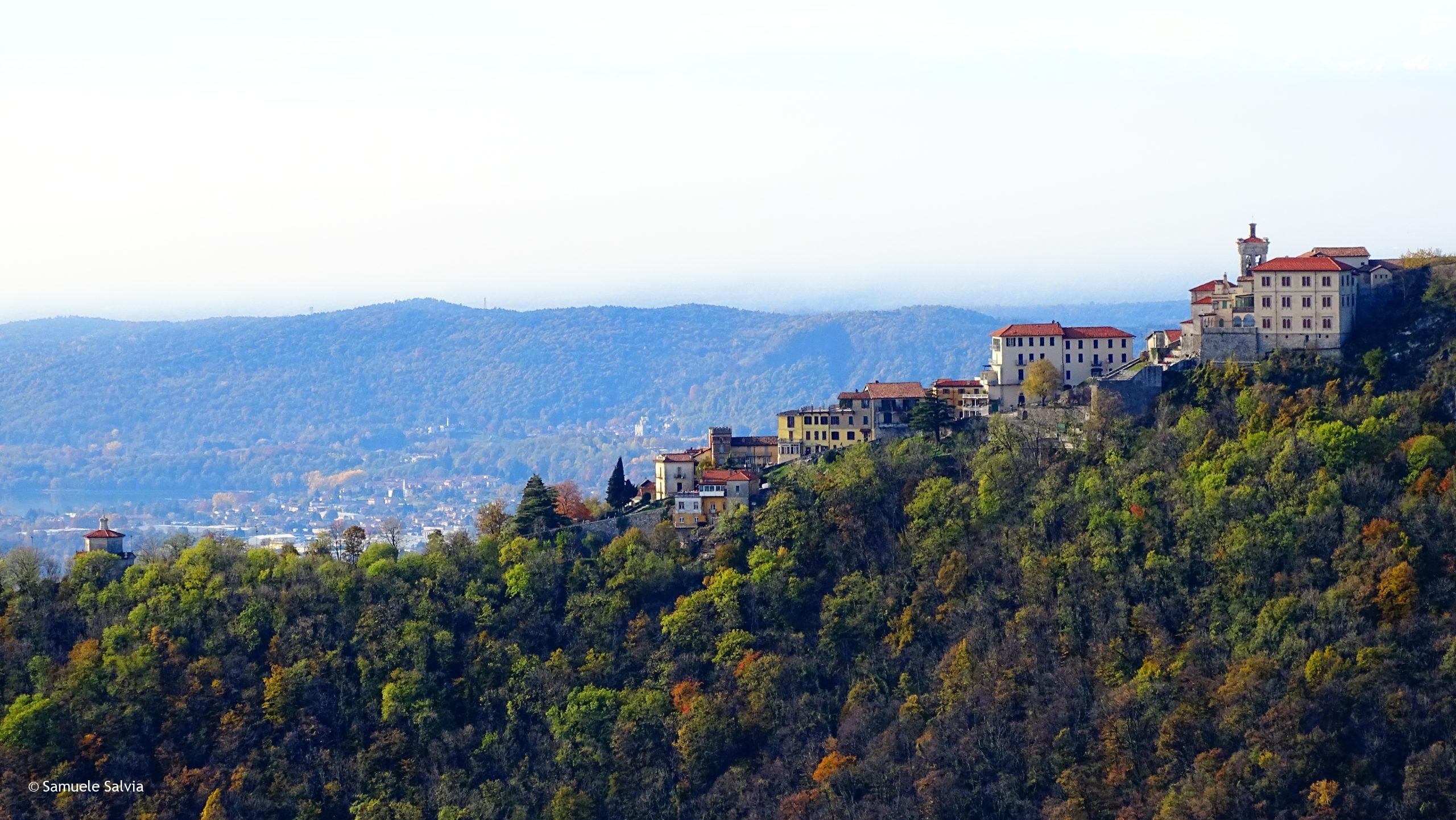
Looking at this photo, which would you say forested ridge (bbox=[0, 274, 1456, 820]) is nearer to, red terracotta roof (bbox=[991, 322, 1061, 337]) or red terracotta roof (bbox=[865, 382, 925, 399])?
red terracotta roof (bbox=[865, 382, 925, 399])

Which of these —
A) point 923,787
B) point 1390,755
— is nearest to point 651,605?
point 923,787

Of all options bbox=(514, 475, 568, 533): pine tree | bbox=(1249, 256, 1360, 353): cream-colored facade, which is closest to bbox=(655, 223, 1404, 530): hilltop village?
bbox=(1249, 256, 1360, 353): cream-colored facade

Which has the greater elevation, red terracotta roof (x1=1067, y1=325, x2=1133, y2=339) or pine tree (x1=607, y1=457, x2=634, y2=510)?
red terracotta roof (x1=1067, y1=325, x2=1133, y2=339)

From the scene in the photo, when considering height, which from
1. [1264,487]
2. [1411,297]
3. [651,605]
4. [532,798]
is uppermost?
[1411,297]

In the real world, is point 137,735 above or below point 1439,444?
below

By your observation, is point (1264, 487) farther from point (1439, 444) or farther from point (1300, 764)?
point (1300, 764)

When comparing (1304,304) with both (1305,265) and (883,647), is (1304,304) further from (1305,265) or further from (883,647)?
(883,647)
